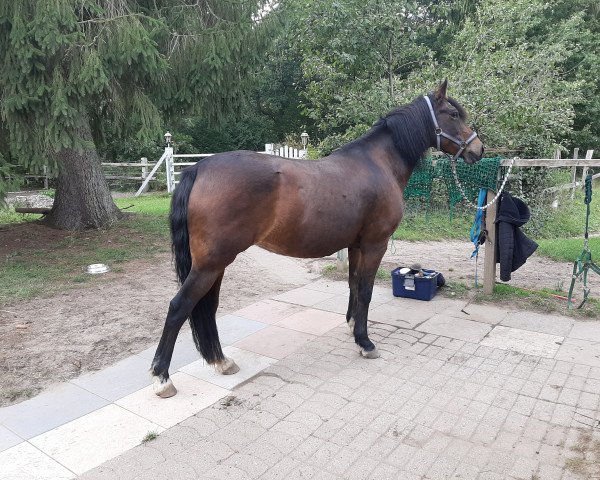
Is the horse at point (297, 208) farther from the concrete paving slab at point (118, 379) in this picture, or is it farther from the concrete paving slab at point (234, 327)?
the concrete paving slab at point (234, 327)

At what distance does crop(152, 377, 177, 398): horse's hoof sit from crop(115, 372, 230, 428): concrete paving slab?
29 millimetres

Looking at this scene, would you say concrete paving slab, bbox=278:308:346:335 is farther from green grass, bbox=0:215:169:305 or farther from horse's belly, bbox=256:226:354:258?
green grass, bbox=0:215:169:305

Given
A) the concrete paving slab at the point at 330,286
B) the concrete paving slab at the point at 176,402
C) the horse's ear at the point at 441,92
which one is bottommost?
the concrete paving slab at the point at 176,402

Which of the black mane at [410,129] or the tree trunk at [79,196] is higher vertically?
the black mane at [410,129]

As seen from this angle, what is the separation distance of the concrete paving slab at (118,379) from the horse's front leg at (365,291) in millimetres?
1659

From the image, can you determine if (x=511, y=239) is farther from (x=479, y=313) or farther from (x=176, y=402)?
(x=176, y=402)

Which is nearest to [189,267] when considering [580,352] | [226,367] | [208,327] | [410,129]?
[208,327]

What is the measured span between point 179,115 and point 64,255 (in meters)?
2.96

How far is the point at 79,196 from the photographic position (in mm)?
8125

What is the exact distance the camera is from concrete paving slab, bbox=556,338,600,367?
3.51m

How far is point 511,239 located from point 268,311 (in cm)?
267

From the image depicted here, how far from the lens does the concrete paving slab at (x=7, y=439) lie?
2449mm

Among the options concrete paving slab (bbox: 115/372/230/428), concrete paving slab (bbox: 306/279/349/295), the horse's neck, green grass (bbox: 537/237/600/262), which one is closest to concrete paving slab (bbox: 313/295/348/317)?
concrete paving slab (bbox: 306/279/349/295)

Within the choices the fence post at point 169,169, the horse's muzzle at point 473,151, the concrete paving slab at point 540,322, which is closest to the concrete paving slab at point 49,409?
the horse's muzzle at point 473,151
